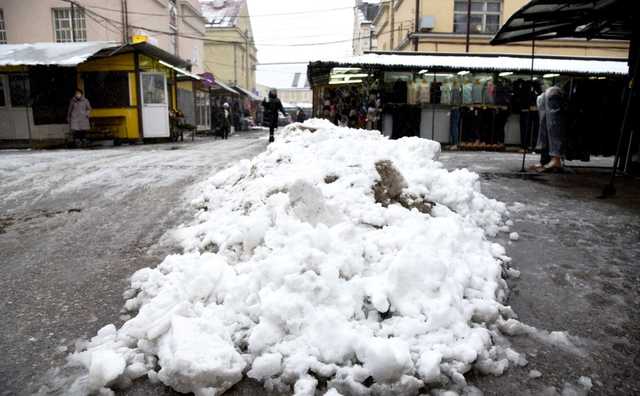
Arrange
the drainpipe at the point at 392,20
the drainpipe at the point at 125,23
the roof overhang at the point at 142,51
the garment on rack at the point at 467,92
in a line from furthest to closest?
1. the drainpipe at the point at 392,20
2. the drainpipe at the point at 125,23
3. the roof overhang at the point at 142,51
4. the garment on rack at the point at 467,92

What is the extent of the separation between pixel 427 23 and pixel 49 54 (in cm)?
1666

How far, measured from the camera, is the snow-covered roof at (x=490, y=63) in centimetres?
1365

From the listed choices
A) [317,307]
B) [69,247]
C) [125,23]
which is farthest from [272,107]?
[317,307]

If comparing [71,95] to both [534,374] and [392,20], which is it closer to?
[534,374]

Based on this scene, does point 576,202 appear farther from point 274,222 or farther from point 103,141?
point 103,141

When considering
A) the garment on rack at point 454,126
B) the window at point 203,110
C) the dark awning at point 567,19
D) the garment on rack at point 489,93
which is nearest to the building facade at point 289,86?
the window at point 203,110

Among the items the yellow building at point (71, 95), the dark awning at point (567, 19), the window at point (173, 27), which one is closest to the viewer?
the dark awning at point (567, 19)

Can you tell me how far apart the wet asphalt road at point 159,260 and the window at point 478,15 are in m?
18.6

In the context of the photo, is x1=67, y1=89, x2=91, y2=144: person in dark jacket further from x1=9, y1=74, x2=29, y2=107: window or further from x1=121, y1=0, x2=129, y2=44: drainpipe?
x1=121, y1=0, x2=129, y2=44: drainpipe

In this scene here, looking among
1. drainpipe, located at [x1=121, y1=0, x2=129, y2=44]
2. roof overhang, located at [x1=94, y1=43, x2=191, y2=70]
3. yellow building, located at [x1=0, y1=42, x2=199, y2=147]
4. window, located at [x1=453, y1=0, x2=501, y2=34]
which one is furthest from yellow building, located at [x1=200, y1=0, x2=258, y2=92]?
yellow building, located at [x1=0, y1=42, x2=199, y2=147]

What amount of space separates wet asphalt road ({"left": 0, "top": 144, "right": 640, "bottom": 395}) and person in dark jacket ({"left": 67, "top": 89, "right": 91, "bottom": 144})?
7.85m

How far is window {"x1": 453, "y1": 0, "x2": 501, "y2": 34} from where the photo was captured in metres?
23.3

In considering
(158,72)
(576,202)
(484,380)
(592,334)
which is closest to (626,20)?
(576,202)

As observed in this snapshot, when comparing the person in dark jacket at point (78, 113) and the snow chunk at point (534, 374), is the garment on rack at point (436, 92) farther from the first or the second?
the snow chunk at point (534, 374)
